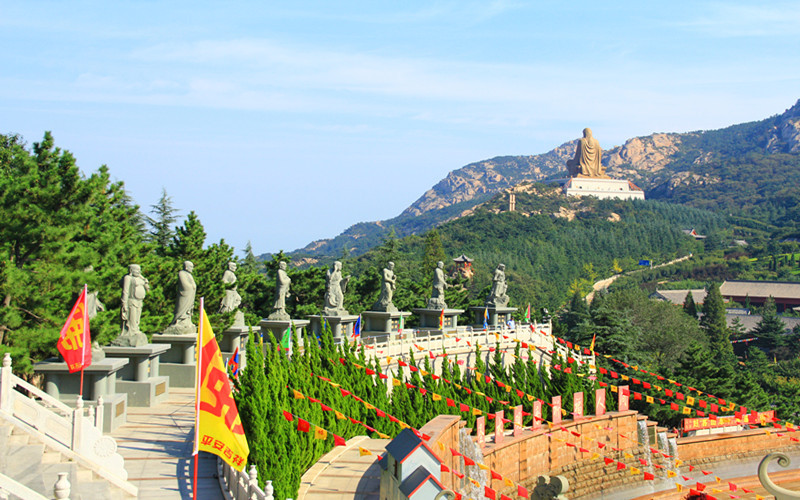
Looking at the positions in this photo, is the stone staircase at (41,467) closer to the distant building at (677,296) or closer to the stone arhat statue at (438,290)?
the stone arhat statue at (438,290)

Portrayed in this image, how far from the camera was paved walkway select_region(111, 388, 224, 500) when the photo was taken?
9828 millimetres

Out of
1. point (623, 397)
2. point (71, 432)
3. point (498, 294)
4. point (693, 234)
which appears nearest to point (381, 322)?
point (498, 294)

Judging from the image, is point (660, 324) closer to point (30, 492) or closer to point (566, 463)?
point (566, 463)

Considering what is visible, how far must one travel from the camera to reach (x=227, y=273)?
72.6 ft

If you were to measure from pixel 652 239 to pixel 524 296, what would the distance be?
44.1m

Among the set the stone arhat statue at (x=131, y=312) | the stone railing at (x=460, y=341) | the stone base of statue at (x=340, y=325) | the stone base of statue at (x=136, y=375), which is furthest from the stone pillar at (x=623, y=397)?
the stone arhat statue at (x=131, y=312)

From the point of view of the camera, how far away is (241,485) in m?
8.74

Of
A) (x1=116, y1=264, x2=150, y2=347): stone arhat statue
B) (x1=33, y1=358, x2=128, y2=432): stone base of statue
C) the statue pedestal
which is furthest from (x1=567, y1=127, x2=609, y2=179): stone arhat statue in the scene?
(x1=33, y1=358, x2=128, y2=432): stone base of statue

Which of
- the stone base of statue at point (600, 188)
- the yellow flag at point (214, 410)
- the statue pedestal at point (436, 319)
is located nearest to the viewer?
the yellow flag at point (214, 410)

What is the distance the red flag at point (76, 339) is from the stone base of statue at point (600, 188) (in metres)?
113

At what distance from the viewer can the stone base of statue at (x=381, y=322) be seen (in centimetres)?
2653

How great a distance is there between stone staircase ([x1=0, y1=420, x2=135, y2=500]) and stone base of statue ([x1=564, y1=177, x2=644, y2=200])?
377 ft

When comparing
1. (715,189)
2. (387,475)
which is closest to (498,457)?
(387,475)

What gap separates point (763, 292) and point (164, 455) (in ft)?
226
